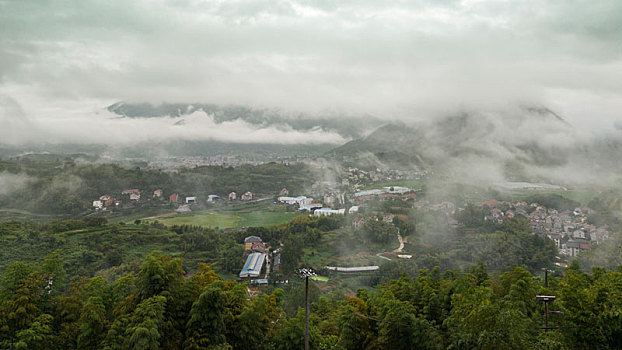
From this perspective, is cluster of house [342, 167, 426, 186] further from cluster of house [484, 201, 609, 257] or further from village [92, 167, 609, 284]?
cluster of house [484, 201, 609, 257]

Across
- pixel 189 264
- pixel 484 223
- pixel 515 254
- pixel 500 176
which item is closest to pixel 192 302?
pixel 189 264

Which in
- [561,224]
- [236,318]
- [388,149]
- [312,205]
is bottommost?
[312,205]

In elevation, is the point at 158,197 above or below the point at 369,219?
above

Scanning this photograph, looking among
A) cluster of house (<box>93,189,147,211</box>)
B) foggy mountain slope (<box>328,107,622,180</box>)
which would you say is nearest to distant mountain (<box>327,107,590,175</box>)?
foggy mountain slope (<box>328,107,622,180</box>)

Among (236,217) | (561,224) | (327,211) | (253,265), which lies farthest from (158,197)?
(561,224)

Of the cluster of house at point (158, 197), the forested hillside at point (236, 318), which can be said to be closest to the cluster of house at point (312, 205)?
the cluster of house at point (158, 197)

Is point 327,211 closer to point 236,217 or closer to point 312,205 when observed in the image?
point 312,205

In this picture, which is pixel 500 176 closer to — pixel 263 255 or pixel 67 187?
pixel 263 255
